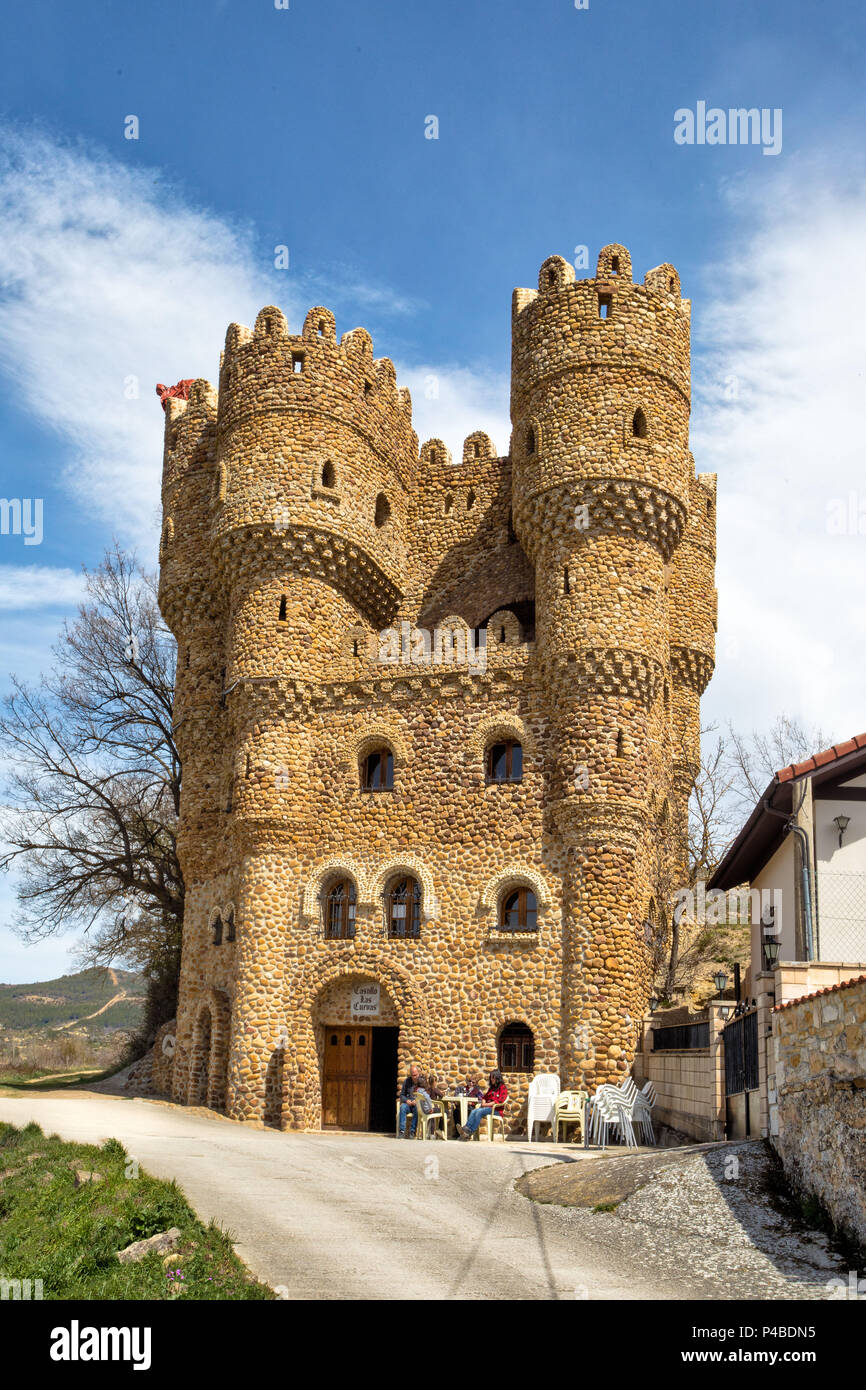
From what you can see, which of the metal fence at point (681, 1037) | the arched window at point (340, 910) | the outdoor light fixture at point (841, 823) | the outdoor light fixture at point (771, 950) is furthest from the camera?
the arched window at point (340, 910)

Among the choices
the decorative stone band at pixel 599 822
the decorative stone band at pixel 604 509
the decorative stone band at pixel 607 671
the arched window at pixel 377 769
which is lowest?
the decorative stone band at pixel 599 822

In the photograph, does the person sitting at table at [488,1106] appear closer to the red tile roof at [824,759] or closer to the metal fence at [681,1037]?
the metal fence at [681,1037]

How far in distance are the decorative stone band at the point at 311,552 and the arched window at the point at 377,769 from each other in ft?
12.0

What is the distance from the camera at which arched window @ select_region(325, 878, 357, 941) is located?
26.2 metres

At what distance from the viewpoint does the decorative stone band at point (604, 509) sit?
84.3 ft

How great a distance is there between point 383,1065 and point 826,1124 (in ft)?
52.1

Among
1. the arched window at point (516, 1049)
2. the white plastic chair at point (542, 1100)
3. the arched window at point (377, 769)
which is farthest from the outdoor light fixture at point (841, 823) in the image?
the arched window at point (377, 769)

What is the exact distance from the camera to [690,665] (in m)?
31.2

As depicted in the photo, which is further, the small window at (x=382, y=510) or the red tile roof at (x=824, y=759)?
the small window at (x=382, y=510)

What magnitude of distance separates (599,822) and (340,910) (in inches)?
230

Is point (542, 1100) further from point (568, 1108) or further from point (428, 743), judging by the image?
point (428, 743)

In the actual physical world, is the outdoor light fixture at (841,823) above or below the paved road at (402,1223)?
above

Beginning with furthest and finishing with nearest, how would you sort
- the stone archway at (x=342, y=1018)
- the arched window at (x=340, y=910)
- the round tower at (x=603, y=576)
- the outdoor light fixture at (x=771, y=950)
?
1. the arched window at (x=340, y=910)
2. the stone archway at (x=342, y=1018)
3. the round tower at (x=603, y=576)
4. the outdoor light fixture at (x=771, y=950)

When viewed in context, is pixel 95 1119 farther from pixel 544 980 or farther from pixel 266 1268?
pixel 266 1268
